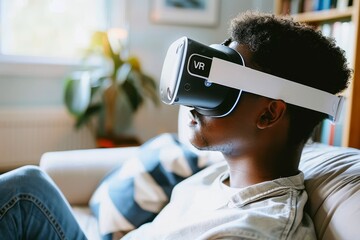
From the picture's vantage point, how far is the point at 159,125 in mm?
2977

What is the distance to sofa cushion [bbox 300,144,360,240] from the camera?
2.30 ft

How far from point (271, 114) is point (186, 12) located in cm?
222

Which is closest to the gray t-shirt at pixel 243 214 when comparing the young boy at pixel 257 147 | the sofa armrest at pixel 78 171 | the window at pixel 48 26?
the young boy at pixel 257 147

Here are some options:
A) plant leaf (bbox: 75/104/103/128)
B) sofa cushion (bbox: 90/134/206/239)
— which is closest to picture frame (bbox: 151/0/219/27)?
plant leaf (bbox: 75/104/103/128)

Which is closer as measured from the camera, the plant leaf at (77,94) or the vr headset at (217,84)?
the vr headset at (217,84)

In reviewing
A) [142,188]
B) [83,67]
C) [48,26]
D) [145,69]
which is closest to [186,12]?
[145,69]

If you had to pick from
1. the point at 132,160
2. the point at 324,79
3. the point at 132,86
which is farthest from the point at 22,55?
the point at 324,79

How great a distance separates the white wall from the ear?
6.95 feet

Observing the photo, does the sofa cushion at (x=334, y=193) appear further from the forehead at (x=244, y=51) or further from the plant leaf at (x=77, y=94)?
the plant leaf at (x=77, y=94)

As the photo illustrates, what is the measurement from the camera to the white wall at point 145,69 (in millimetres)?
2564

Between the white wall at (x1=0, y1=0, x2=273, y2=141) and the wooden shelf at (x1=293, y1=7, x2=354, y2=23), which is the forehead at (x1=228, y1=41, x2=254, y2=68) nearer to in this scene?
the wooden shelf at (x1=293, y1=7, x2=354, y2=23)

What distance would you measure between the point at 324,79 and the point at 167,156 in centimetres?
58

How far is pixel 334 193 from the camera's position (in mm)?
765

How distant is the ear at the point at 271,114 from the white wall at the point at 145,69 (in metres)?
2.12
